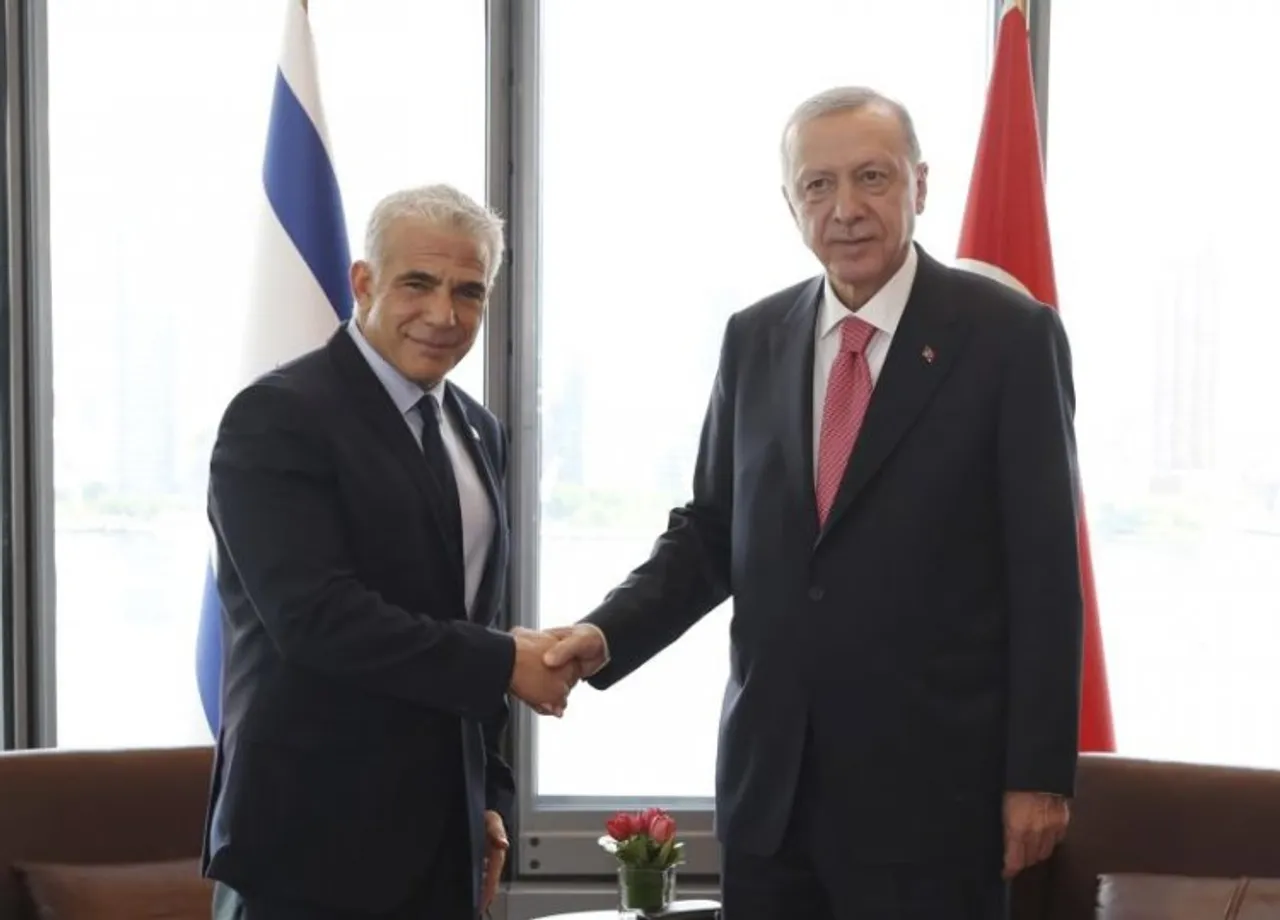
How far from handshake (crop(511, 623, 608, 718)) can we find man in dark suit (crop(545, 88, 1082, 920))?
30 cm

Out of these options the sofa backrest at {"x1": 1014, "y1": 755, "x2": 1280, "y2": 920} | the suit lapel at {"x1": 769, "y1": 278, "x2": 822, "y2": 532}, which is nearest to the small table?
the sofa backrest at {"x1": 1014, "y1": 755, "x2": 1280, "y2": 920}

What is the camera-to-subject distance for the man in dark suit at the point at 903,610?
1987 mm

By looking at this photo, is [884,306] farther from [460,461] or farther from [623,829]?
[623,829]

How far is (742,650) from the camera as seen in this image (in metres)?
2.13

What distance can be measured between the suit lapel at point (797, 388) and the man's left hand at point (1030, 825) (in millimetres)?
465

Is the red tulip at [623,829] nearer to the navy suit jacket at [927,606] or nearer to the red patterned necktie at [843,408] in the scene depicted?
the navy suit jacket at [927,606]

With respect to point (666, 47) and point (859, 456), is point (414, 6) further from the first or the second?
point (859, 456)

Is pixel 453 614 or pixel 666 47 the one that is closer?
pixel 453 614

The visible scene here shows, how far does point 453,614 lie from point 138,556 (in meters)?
2.39

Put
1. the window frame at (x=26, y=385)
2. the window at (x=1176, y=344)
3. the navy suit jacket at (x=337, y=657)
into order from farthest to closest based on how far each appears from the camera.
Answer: the window at (x=1176, y=344)
the window frame at (x=26, y=385)
the navy suit jacket at (x=337, y=657)

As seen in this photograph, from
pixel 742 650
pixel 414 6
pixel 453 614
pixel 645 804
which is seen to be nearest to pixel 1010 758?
pixel 742 650

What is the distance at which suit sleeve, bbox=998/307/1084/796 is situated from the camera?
1968mm

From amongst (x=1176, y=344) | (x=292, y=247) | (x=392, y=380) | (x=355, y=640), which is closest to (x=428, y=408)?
(x=392, y=380)

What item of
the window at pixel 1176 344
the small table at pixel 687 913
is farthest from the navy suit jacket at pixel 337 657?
the window at pixel 1176 344
